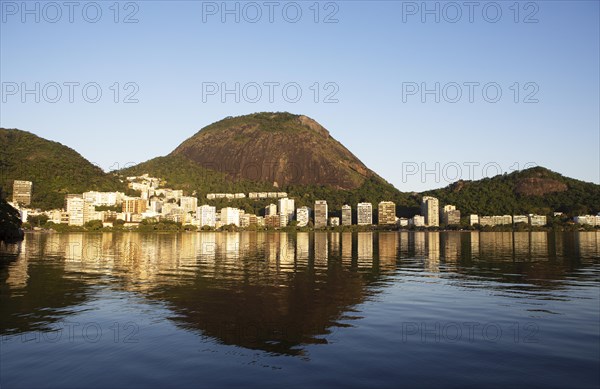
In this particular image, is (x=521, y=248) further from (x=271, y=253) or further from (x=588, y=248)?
(x=271, y=253)

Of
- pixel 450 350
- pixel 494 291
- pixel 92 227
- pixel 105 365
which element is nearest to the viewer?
pixel 105 365

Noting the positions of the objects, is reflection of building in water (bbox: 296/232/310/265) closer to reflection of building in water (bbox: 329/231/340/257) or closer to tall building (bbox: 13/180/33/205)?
reflection of building in water (bbox: 329/231/340/257)

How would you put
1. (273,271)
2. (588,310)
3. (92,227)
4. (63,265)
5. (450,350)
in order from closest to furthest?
(450,350) → (588,310) → (273,271) → (63,265) → (92,227)

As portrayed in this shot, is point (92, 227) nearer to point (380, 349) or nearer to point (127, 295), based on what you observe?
point (127, 295)

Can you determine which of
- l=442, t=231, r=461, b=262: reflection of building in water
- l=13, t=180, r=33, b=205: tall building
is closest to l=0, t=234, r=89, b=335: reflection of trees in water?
l=442, t=231, r=461, b=262: reflection of building in water

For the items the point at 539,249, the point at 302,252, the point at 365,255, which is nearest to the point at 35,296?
the point at 365,255

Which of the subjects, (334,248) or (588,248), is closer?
(588,248)

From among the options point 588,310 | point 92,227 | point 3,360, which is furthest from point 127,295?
point 92,227

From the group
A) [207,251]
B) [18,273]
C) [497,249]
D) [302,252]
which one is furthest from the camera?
[497,249]
